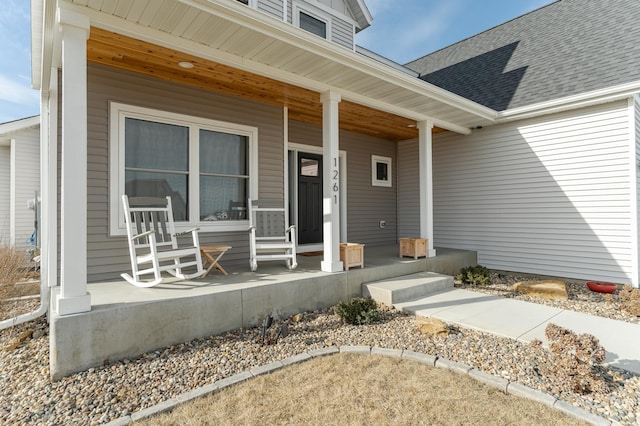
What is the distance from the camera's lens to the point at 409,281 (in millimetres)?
4727

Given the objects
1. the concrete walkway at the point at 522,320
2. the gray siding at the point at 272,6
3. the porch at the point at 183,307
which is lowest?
the concrete walkway at the point at 522,320

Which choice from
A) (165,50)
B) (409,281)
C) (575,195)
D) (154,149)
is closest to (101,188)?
(154,149)

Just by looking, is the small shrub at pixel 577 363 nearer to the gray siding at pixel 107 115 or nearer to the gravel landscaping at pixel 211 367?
the gravel landscaping at pixel 211 367

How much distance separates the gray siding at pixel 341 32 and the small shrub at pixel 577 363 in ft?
23.6

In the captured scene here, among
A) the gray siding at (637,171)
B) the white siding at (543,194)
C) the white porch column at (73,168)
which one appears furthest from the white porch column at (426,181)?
the white porch column at (73,168)

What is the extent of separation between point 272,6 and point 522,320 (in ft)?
22.0

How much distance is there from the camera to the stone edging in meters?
2.09

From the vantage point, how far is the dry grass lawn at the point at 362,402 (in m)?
2.06

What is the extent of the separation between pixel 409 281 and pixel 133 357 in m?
3.35

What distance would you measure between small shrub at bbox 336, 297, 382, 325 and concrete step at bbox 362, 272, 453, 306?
0.46 m

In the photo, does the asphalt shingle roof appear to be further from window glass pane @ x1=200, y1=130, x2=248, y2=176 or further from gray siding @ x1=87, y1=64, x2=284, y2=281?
gray siding @ x1=87, y1=64, x2=284, y2=281

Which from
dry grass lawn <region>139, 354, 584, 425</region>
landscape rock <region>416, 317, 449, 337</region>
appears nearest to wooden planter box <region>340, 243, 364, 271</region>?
landscape rock <region>416, 317, 449, 337</region>

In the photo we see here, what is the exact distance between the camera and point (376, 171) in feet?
25.1

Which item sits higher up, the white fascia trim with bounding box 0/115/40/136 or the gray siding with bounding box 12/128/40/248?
the white fascia trim with bounding box 0/115/40/136
